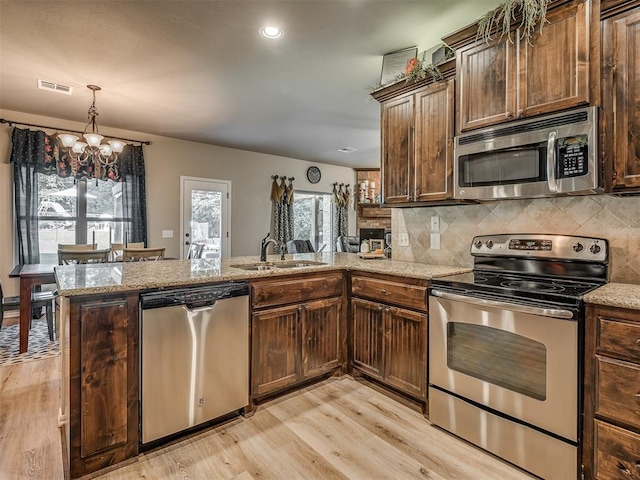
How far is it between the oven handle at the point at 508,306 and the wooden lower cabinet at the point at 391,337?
214 mm

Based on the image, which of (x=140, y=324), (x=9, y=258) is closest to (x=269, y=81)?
(x=140, y=324)

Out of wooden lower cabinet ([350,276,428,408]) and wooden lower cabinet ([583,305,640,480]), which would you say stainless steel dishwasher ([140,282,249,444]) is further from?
wooden lower cabinet ([583,305,640,480])

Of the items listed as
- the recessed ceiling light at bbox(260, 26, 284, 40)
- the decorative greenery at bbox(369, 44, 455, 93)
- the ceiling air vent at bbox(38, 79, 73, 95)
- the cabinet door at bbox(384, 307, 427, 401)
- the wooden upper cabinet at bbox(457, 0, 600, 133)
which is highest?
the ceiling air vent at bbox(38, 79, 73, 95)

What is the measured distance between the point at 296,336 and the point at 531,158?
1807 mm

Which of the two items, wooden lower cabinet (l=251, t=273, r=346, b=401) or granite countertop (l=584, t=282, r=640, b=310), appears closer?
granite countertop (l=584, t=282, r=640, b=310)

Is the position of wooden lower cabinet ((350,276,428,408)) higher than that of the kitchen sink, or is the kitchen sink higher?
the kitchen sink

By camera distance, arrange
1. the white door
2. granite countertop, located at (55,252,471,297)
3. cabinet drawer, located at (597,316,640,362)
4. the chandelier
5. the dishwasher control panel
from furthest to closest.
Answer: the white door → the chandelier → the dishwasher control panel → granite countertop, located at (55,252,471,297) → cabinet drawer, located at (597,316,640,362)

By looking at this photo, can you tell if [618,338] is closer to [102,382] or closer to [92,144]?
[102,382]

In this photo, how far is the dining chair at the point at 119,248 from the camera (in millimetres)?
4504

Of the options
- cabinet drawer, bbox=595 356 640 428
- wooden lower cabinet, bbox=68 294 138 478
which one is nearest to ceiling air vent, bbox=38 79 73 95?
wooden lower cabinet, bbox=68 294 138 478

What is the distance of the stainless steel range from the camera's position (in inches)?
61.7

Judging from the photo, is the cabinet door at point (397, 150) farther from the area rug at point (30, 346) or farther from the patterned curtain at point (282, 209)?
the patterned curtain at point (282, 209)

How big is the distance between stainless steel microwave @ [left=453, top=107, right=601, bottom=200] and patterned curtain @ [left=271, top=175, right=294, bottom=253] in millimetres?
5052

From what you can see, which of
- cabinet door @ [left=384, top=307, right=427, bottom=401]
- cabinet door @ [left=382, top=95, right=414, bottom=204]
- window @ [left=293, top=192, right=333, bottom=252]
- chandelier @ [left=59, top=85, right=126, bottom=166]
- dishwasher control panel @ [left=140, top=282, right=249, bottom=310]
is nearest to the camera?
dishwasher control panel @ [left=140, top=282, right=249, bottom=310]
